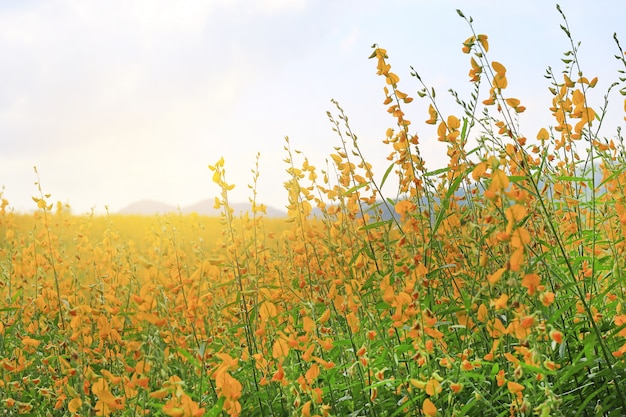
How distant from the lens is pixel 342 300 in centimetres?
205

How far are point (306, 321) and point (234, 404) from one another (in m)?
0.33

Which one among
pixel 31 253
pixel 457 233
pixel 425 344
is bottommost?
pixel 425 344

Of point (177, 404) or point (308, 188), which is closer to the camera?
point (177, 404)

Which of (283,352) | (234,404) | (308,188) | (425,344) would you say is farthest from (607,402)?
(308,188)

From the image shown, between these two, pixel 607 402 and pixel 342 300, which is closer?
pixel 607 402

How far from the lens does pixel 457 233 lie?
240 cm

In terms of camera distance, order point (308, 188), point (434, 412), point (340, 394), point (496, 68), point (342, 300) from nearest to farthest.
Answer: point (434, 412) < point (496, 68) < point (342, 300) < point (340, 394) < point (308, 188)

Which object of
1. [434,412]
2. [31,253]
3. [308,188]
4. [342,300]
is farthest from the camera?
[31,253]

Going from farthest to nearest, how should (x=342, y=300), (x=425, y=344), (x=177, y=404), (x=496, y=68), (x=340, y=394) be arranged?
(x=340, y=394) → (x=342, y=300) → (x=496, y=68) → (x=425, y=344) → (x=177, y=404)

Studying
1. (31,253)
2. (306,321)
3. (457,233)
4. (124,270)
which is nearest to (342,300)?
(306,321)

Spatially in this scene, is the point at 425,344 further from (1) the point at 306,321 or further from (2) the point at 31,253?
(2) the point at 31,253

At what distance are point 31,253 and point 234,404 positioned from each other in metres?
3.26

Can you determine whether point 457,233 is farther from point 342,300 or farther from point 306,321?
point 306,321

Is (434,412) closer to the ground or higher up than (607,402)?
higher up
